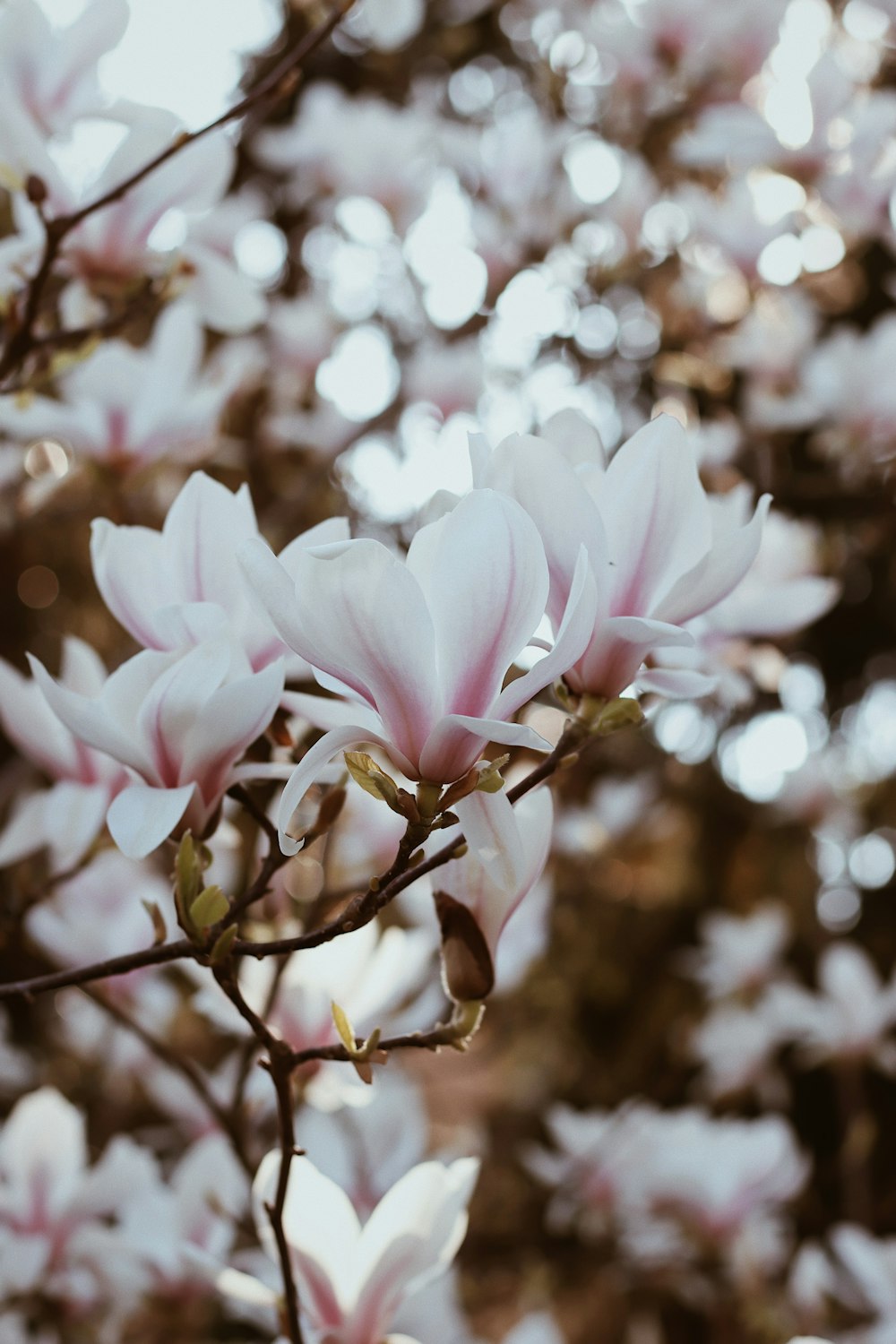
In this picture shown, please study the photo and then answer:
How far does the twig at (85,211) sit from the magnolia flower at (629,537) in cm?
34

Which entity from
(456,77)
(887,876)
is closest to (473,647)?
(887,876)

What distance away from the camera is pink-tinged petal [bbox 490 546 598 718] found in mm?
439

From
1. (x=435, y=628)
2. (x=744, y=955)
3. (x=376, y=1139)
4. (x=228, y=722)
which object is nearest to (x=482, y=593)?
(x=435, y=628)

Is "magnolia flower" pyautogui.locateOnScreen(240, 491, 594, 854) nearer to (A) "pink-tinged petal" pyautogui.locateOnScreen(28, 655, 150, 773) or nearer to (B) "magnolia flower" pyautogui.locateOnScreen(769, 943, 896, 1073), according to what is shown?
(A) "pink-tinged petal" pyautogui.locateOnScreen(28, 655, 150, 773)

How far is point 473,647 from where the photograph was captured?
0.46 meters

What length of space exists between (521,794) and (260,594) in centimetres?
15

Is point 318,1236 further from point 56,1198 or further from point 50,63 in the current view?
point 50,63

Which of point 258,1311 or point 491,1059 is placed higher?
point 258,1311

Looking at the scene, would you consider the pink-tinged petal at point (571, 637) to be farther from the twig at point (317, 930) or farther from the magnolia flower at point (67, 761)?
the magnolia flower at point (67, 761)

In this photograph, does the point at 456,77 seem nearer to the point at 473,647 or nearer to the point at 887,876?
the point at 887,876

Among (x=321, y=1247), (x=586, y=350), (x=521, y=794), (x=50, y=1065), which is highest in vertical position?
(x=521, y=794)

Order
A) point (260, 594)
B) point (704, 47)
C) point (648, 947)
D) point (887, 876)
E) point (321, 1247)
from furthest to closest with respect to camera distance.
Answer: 1. point (648, 947)
2. point (887, 876)
3. point (704, 47)
4. point (321, 1247)
5. point (260, 594)

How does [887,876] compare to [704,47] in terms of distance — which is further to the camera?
[887,876]

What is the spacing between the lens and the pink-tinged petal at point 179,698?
500mm
